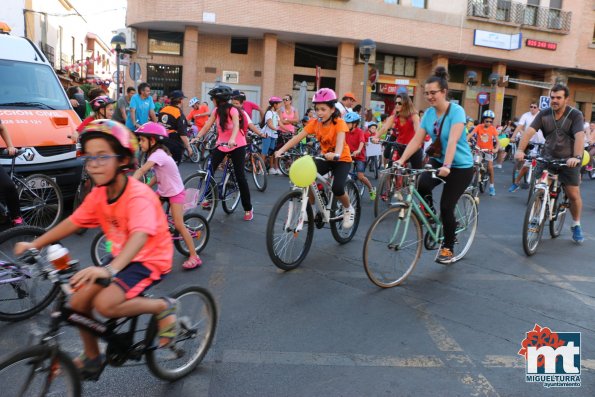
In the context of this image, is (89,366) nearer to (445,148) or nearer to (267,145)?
(445,148)

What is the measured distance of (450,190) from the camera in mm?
5238

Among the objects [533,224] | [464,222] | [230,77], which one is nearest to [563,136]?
[533,224]

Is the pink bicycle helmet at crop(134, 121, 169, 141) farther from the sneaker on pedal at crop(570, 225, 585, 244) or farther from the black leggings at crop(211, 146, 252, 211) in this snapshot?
the sneaker on pedal at crop(570, 225, 585, 244)

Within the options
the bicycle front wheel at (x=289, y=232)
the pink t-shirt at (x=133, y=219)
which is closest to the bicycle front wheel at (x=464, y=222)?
the bicycle front wheel at (x=289, y=232)

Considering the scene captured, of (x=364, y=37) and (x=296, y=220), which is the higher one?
(x=364, y=37)

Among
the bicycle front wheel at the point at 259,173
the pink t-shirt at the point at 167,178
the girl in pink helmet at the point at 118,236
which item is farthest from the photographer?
the bicycle front wheel at the point at 259,173

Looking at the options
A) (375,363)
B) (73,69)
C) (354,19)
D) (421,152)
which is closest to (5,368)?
(375,363)

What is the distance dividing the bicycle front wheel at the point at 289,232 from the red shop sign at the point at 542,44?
91.7 ft

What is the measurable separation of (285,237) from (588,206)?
8.28m

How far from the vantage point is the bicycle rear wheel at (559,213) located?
707cm

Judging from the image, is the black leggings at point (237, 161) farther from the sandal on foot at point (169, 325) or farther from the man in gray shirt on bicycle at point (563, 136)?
the sandal on foot at point (169, 325)

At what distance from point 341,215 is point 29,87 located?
4897 millimetres

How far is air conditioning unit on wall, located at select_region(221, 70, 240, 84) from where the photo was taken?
26047mm

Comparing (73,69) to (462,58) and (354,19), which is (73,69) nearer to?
(354,19)
